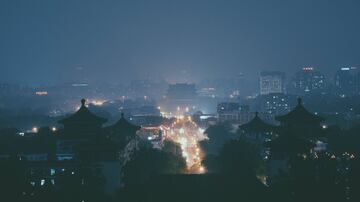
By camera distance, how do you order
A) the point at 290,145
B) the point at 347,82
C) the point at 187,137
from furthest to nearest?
the point at 347,82
the point at 187,137
the point at 290,145

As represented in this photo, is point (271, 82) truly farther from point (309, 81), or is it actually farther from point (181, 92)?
point (181, 92)

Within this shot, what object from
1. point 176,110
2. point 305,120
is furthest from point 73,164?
point 176,110

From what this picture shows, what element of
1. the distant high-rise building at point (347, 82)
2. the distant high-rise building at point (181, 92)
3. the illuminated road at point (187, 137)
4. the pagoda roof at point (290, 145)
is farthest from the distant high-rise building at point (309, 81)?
the pagoda roof at point (290, 145)

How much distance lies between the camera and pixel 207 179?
56.1ft

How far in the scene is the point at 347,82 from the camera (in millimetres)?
138375

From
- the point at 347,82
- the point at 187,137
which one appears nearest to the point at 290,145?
the point at 187,137

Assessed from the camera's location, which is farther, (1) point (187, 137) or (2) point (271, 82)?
(2) point (271, 82)

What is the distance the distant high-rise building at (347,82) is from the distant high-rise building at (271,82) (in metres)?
18.2

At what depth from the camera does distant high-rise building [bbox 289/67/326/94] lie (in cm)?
14362

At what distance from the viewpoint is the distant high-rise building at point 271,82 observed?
152500mm

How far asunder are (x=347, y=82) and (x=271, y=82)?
25746 millimetres

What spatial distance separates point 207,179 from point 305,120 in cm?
1134

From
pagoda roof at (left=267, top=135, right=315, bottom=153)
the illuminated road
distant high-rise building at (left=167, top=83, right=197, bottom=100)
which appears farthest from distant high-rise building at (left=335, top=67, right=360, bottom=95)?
pagoda roof at (left=267, top=135, right=315, bottom=153)

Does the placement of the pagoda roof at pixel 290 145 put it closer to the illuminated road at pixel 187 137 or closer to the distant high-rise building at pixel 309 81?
the illuminated road at pixel 187 137
